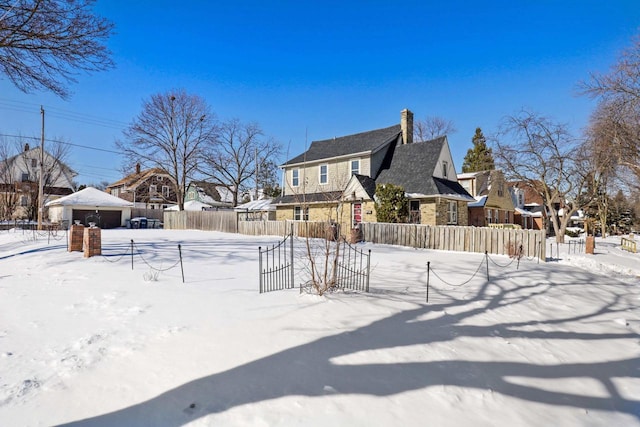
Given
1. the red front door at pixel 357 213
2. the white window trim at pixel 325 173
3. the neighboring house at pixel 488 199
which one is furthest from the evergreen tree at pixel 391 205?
the neighboring house at pixel 488 199

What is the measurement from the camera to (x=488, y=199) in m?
29.8

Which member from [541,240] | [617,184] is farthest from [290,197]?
[617,184]

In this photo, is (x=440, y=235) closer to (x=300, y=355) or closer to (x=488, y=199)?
(x=300, y=355)

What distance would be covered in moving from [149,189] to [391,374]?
49.9 meters

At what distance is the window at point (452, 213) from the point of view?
22.2 metres

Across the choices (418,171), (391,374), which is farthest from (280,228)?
(391,374)

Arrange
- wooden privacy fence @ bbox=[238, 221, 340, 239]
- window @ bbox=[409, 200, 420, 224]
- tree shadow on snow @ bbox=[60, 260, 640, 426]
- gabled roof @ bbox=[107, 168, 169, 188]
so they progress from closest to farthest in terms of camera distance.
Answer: tree shadow on snow @ bbox=[60, 260, 640, 426] → wooden privacy fence @ bbox=[238, 221, 340, 239] → window @ bbox=[409, 200, 420, 224] → gabled roof @ bbox=[107, 168, 169, 188]

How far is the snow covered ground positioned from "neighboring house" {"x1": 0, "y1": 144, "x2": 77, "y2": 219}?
29556mm

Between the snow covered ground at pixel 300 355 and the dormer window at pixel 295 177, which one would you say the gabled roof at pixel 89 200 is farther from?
the snow covered ground at pixel 300 355

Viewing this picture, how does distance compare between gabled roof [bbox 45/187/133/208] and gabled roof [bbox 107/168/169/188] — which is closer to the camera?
gabled roof [bbox 45/187/133/208]

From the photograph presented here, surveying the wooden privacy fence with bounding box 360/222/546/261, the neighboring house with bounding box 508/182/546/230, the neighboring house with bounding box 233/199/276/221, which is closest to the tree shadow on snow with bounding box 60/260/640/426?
the wooden privacy fence with bounding box 360/222/546/261

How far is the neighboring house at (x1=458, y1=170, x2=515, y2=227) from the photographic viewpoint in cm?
2952

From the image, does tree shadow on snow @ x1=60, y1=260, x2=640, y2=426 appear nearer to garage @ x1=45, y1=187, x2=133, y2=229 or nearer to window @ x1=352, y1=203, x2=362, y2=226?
window @ x1=352, y1=203, x2=362, y2=226

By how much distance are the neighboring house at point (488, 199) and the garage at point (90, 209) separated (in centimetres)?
3237
